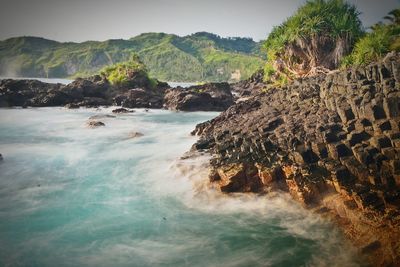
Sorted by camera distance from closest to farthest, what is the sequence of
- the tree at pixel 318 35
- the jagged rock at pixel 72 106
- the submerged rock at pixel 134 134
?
the submerged rock at pixel 134 134
the tree at pixel 318 35
the jagged rock at pixel 72 106

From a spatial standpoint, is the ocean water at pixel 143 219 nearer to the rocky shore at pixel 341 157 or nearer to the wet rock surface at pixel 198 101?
the rocky shore at pixel 341 157

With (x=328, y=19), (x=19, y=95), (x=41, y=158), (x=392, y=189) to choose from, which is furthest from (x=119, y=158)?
(x=19, y=95)

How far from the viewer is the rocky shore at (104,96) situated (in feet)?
136

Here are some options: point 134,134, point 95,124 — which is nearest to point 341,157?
point 134,134

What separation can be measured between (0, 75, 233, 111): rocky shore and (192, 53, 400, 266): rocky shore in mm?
25417

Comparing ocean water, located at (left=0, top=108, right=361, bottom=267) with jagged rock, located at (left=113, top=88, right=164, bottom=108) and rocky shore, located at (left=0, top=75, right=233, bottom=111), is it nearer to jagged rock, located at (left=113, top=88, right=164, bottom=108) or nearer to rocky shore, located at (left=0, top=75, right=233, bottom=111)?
rocky shore, located at (left=0, top=75, right=233, bottom=111)

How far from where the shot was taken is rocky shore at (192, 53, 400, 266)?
29.5 feet

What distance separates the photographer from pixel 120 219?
35.9 ft

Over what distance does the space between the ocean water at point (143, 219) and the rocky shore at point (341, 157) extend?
63 centimetres

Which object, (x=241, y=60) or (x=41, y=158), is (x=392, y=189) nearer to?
(x=41, y=158)

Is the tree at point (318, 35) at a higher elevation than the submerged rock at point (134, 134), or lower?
higher

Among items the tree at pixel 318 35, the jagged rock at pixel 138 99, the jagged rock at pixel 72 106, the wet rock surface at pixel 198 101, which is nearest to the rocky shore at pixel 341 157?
the tree at pixel 318 35

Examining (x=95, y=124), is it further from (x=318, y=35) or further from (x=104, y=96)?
(x=104, y=96)

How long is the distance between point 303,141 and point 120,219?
7379 mm
